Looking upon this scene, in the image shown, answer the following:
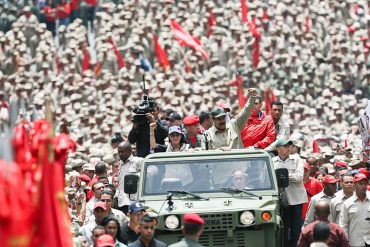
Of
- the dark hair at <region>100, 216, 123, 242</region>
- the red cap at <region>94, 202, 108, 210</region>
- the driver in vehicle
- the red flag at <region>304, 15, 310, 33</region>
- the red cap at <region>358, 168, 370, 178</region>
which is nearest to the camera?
the dark hair at <region>100, 216, 123, 242</region>

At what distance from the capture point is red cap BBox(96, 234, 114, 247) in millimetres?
17156

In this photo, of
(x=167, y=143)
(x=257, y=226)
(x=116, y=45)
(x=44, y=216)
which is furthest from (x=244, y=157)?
(x=116, y=45)

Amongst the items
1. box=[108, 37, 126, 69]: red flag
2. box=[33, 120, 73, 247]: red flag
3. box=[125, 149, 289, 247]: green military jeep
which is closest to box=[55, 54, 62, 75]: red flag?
box=[108, 37, 126, 69]: red flag

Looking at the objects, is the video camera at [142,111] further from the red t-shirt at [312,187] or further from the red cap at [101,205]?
the red cap at [101,205]

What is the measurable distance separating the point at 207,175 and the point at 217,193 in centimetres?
38

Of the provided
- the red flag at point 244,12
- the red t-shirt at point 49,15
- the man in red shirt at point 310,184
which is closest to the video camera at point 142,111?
the man in red shirt at point 310,184

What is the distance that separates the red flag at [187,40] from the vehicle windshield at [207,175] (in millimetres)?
15852

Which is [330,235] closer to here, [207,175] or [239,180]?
[239,180]

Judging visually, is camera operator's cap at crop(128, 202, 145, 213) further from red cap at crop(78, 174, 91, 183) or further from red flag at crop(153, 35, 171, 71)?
red flag at crop(153, 35, 171, 71)

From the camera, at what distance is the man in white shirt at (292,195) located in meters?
21.4

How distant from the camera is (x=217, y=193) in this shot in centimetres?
1998

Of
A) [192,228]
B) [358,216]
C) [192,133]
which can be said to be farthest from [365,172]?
[192,228]

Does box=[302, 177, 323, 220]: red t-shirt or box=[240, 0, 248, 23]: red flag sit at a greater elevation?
box=[240, 0, 248, 23]: red flag

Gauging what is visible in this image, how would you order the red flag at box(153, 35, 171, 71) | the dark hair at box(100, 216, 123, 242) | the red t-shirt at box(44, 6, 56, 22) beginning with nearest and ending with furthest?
1. the dark hair at box(100, 216, 123, 242)
2. the red flag at box(153, 35, 171, 71)
3. the red t-shirt at box(44, 6, 56, 22)
